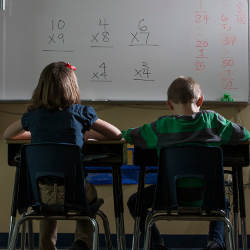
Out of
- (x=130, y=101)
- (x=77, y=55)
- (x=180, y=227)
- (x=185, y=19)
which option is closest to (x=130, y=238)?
(x=180, y=227)

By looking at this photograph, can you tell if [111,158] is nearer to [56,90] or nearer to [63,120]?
[63,120]

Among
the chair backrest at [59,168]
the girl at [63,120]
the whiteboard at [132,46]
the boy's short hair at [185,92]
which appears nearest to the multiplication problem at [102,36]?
the whiteboard at [132,46]

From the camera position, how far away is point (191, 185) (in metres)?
2.00

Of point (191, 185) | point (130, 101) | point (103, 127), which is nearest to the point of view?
point (191, 185)

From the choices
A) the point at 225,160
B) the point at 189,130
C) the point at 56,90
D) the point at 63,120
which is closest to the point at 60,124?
the point at 63,120

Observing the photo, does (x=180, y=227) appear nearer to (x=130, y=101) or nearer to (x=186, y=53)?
(x=130, y=101)

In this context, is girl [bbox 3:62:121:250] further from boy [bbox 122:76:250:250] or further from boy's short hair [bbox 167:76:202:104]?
boy's short hair [bbox 167:76:202:104]

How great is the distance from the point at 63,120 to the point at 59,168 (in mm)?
297

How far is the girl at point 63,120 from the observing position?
2209 mm

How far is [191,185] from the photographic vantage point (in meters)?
2.00

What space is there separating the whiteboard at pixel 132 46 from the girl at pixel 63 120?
3.85 ft

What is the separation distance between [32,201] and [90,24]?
182cm

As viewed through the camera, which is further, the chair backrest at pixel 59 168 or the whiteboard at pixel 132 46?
the whiteboard at pixel 132 46

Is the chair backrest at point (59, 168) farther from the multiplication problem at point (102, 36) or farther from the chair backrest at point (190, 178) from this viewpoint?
the multiplication problem at point (102, 36)
